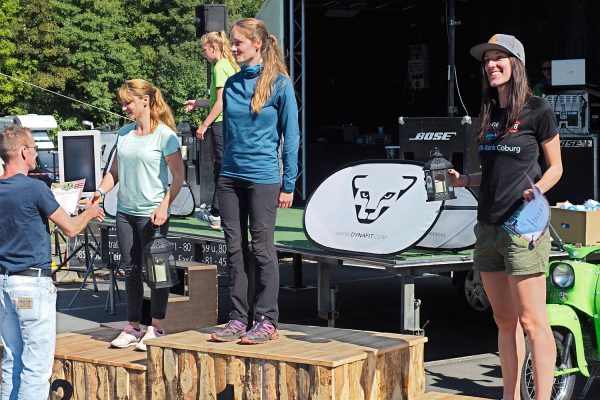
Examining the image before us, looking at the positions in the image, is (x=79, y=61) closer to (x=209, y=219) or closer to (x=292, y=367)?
(x=209, y=219)

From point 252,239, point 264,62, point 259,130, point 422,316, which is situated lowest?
point 422,316

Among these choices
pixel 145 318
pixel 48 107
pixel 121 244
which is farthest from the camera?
pixel 48 107

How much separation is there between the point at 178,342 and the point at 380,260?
1.69 metres

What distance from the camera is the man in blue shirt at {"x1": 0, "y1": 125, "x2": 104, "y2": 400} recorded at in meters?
5.51

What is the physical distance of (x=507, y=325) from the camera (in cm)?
504

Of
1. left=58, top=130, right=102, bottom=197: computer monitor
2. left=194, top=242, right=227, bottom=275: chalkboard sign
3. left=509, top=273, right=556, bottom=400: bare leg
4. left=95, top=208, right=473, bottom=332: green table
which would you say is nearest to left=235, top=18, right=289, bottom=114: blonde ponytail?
left=509, top=273, right=556, bottom=400: bare leg

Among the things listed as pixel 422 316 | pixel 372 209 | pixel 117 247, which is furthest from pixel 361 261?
pixel 117 247

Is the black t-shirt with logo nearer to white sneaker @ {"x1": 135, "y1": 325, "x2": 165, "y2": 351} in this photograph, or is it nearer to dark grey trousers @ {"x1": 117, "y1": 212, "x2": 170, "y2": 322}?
dark grey trousers @ {"x1": 117, "y1": 212, "x2": 170, "y2": 322}

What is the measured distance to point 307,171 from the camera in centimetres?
1622

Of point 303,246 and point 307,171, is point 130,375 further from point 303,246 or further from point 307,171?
point 307,171

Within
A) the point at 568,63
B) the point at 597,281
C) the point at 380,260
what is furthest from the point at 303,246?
the point at 568,63

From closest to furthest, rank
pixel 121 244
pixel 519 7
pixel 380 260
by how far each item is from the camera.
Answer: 1. pixel 121 244
2. pixel 380 260
3. pixel 519 7

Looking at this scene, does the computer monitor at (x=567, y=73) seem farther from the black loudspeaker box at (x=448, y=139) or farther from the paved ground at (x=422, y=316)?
the black loudspeaker box at (x=448, y=139)

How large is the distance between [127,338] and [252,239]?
1343 millimetres
